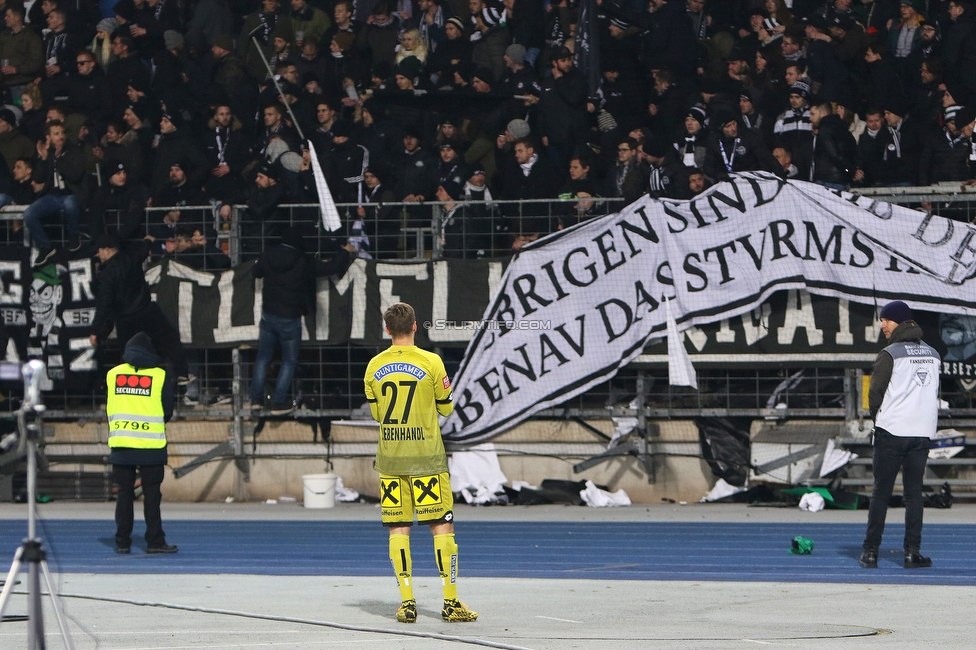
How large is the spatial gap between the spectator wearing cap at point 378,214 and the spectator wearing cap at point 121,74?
154 inches

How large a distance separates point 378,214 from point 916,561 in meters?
7.65

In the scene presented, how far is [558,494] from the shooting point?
16.0 metres

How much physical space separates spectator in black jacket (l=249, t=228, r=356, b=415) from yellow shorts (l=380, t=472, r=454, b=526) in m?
7.68

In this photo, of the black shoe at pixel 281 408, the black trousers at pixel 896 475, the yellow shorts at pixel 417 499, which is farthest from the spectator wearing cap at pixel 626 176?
the yellow shorts at pixel 417 499

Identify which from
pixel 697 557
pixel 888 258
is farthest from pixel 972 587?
pixel 888 258

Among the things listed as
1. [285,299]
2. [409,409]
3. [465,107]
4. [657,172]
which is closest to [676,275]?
[657,172]

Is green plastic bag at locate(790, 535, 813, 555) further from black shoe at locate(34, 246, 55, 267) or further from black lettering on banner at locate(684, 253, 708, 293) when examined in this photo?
black shoe at locate(34, 246, 55, 267)

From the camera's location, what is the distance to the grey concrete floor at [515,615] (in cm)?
774

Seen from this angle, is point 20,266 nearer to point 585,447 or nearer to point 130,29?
point 130,29

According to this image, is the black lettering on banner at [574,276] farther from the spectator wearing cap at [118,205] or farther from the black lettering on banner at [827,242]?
the spectator wearing cap at [118,205]

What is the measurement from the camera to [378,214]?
53.8ft

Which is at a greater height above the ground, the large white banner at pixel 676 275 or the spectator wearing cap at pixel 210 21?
the spectator wearing cap at pixel 210 21

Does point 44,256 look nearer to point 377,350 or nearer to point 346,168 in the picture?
point 346,168

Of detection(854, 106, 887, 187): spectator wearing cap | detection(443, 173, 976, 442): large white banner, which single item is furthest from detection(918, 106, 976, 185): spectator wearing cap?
detection(443, 173, 976, 442): large white banner
